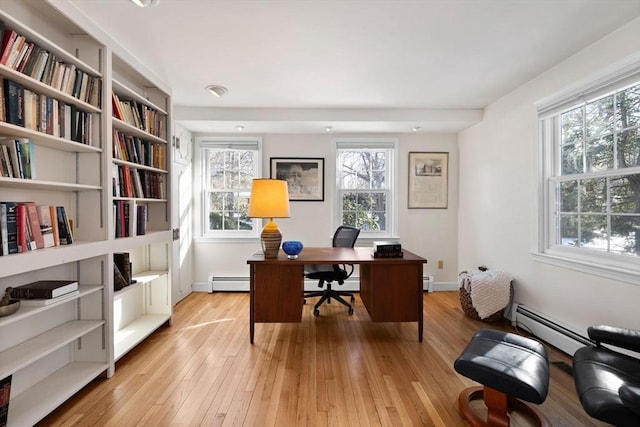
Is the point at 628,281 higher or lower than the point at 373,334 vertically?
higher

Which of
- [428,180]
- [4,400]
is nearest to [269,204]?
[4,400]

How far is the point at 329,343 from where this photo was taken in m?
2.59

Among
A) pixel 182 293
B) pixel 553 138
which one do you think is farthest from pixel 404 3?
pixel 182 293

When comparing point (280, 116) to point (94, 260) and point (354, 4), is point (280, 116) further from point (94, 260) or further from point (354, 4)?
point (94, 260)

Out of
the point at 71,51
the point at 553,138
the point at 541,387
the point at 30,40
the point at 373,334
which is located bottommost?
the point at 373,334

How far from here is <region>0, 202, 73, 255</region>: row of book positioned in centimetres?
146

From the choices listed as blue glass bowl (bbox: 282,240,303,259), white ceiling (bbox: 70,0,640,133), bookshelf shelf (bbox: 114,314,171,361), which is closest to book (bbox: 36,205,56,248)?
bookshelf shelf (bbox: 114,314,171,361)

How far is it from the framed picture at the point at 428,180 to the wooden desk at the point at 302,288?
1.77 m

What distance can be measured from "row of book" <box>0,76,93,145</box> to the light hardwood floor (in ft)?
5.30

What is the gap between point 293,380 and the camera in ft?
6.66

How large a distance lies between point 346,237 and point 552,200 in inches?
79.5

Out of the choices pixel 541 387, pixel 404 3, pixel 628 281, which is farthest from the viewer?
pixel 628 281

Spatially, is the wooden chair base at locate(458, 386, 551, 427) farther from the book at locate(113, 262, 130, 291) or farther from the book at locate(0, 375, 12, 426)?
the book at locate(113, 262, 130, 291)

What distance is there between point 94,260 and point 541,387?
2.70 meters
